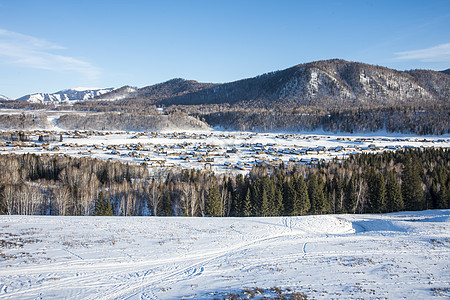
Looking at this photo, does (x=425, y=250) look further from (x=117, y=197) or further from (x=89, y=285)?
(x=117, y=197)

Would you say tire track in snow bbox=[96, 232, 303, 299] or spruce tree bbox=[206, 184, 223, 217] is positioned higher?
tire track in snow bbox=[96, 232, 303, 299]

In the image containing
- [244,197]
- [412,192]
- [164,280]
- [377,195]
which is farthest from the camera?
[412,192]

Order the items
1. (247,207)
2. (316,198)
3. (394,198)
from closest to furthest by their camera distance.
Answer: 1. (247,207)
2. (316,198)
3. (394,198)

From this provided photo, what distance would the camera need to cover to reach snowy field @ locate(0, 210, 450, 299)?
1237cm

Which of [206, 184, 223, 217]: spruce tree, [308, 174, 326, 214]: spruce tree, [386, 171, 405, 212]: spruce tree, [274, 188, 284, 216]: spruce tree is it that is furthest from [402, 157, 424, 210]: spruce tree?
[206, 184, 223, 217]: spruce tree

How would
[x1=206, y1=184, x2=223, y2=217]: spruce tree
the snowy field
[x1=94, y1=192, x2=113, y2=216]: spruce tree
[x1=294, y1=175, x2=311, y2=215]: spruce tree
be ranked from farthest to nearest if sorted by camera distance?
1. [x1=294, y1=175, x2=311, y2=215]: spruce tree
2. [x1=206, y1=184, x2=223, y2=217]: spruce tree
3. [x1=94, y1=192, x2=113, y2=216]: spruce tree
4. the snowy field

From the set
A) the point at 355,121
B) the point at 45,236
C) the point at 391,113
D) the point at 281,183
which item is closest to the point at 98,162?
the point at 281,183

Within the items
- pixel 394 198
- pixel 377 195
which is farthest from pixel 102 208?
pixel 394 198

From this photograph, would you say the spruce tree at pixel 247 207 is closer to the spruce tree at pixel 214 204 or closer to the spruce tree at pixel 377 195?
the spruce tree at pixel 214 204

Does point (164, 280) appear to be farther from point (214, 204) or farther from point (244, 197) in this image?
point (244, 197)

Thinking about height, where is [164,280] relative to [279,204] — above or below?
above

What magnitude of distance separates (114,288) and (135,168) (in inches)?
1804

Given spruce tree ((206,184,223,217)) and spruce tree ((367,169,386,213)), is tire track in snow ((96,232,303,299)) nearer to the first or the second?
spruce tree ((206,184,223,217))

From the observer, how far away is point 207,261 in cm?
1648
